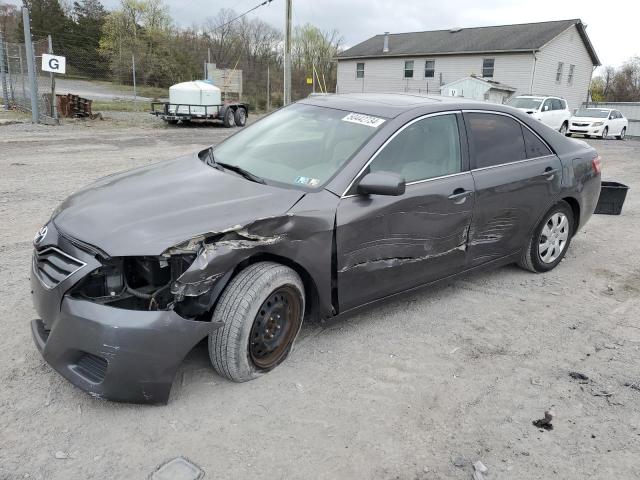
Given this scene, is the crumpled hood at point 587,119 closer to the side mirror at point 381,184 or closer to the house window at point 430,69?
the house window at point 430,69

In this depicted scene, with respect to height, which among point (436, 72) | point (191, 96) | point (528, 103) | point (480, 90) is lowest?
point (191, 96)

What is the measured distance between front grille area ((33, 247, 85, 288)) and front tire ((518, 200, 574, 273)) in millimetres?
3736

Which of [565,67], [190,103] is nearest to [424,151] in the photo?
[190,103]

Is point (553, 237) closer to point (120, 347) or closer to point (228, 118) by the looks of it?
point (120, 347)

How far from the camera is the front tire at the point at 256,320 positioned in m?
2.78

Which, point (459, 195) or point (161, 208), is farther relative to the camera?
point (459, 195)

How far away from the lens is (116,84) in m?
27.0

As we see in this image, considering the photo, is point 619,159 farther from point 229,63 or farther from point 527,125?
point 229,63

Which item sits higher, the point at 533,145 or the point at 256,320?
the point at 533,145

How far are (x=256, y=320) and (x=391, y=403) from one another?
88 centimetres

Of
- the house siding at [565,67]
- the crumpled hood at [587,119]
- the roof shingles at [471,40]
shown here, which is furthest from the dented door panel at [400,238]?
the house siding at [565,67]

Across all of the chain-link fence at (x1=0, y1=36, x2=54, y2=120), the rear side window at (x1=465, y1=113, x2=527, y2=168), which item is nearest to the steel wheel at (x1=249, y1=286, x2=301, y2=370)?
the rear side window at (x1=465, y1=113, x2=527, y2=168)

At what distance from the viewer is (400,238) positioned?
3.52 meters

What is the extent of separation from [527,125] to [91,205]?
3.61 meters
